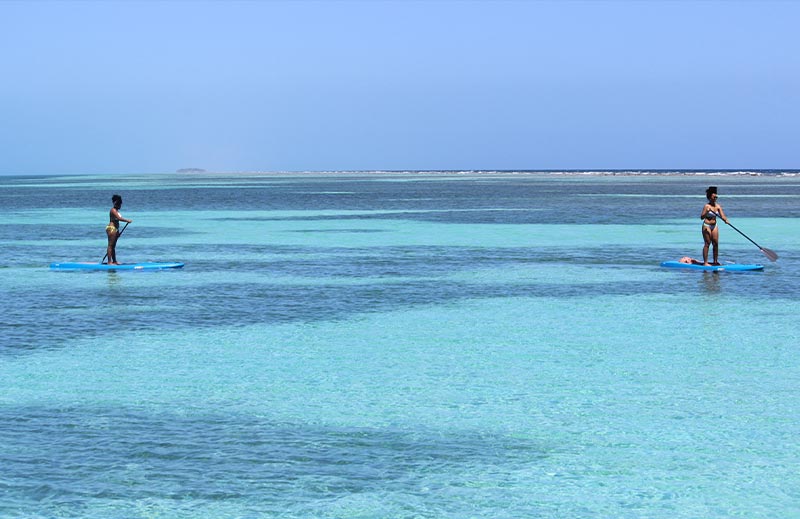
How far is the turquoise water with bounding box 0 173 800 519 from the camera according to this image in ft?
30.5

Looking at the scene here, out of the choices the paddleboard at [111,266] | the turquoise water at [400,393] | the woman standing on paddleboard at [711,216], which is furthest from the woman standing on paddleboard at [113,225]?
the woman standing on paddleboard at [711,216]

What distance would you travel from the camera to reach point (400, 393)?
43.3 feet

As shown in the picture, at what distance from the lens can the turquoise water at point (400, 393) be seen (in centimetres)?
930

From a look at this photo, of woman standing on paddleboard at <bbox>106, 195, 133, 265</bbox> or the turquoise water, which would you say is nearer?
the turquoise water

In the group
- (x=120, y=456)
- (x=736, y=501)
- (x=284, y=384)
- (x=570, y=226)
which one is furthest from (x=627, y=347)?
(x=570, y=226)

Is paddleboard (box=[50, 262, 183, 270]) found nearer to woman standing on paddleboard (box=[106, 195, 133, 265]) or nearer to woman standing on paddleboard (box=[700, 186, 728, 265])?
woman standing on paddleboard (box=[106, 195, 133, 265])

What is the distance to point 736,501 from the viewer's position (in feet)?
30.0

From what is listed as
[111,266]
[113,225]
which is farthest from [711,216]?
[111,266]

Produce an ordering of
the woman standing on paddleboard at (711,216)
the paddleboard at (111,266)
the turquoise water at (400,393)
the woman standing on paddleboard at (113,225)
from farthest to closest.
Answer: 1. the paddleboard at (111,266)
2. the woman standing on paddleboard at (113,225)
3. the woman standing on paddleboard at (711,216)
4. the turquoise water at (400,393)

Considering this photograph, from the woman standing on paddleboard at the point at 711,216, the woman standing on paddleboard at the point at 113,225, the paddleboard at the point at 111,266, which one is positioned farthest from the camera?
the paddleboard at the point at 111,266

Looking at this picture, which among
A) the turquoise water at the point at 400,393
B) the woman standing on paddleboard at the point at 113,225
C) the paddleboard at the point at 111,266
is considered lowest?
the turquoise water at the point at 400,393

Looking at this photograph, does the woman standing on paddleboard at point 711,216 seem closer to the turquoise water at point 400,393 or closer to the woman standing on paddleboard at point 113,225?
the turquoise water at point 400,393

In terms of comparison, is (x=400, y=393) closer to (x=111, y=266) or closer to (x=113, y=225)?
(x=113, y=225)

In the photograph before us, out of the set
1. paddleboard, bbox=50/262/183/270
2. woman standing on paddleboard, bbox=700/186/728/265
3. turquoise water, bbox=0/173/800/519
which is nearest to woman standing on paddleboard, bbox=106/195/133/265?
paddleboard, bbox=50/262/183/270
